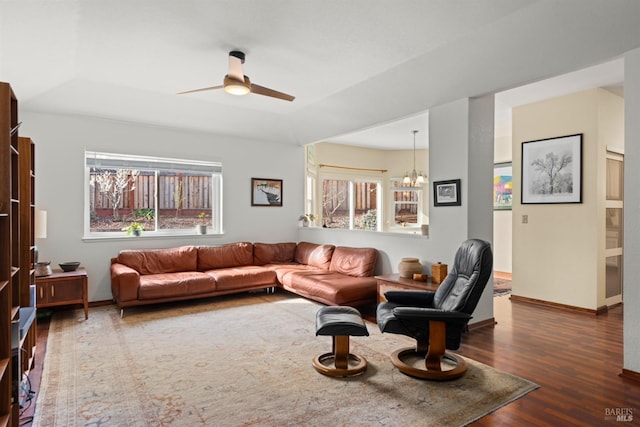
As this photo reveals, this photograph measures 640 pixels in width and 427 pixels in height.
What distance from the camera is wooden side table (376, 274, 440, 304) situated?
3.95 meters

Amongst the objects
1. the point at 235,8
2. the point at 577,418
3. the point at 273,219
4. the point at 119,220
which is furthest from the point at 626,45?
the point at 119,220

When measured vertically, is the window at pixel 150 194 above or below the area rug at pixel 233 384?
above

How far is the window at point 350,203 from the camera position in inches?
336

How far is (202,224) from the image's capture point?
20.7ft

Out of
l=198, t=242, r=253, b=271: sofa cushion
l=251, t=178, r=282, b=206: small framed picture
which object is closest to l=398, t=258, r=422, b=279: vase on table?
l=198, t=242, r=253, b=271: sofa cushion

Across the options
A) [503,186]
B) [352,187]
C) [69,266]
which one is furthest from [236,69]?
[503,186]

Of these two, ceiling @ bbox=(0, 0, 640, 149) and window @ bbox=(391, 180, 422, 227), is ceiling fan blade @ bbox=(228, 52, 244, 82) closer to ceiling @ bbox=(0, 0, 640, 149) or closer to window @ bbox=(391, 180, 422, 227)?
ceiling @ bbox=(0, 0, 640, 149)

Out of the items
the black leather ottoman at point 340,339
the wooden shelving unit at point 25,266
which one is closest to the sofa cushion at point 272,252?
the black leather ottoman at point 340,339

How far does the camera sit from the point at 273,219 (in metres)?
6.77

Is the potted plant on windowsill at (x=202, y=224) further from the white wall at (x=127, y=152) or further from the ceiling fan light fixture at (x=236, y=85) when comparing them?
the ceiling fan light fixture at (x=236, y=85)

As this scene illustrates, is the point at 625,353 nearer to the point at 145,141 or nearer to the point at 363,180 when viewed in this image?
the point at 145,141

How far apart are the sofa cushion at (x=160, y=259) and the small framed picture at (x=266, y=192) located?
1436 mm

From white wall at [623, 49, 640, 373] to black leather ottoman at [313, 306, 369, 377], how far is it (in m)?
1.94

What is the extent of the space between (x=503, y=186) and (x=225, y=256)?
17.4 feet
